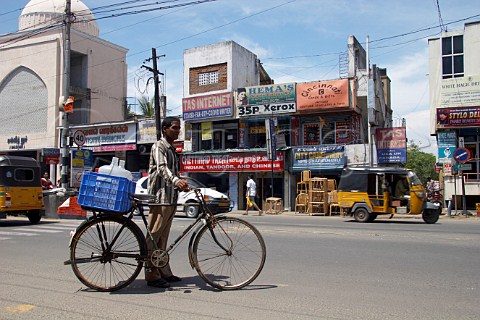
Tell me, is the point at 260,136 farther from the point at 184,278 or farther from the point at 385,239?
the point at 184,278

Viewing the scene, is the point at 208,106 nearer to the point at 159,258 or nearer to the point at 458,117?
the point at 458,117

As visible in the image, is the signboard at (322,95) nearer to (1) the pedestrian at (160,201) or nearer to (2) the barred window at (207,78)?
(2) the barred window at (207,78)

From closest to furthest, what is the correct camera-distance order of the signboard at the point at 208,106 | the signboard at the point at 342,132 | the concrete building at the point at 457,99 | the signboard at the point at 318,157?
the concrete building at the point at 457,99
the signboard at the point at 318,157
the signboard at the point at 342,132
the signboard at the point at 208,106

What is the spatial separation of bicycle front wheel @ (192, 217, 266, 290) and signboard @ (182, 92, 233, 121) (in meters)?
21.8

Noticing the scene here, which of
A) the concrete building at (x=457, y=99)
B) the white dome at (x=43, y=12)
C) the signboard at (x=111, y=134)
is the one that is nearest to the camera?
the concrete building at (x=457, y=99)

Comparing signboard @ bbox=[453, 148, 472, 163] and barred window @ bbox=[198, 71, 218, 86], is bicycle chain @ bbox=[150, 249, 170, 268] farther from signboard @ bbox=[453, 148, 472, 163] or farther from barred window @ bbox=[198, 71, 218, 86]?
barred window @ bbox=[198, 71, 218, 86]

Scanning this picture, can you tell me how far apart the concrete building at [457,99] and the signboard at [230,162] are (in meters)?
8.94

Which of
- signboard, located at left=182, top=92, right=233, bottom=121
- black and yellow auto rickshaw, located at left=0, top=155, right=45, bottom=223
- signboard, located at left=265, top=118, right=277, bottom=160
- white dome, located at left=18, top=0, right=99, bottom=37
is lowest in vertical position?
black and yellow auto rickshaw, located at left=0, top=155, right=45, bottom=223

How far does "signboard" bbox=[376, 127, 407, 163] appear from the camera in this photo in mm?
23891

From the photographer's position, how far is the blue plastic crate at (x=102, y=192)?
5176 mm

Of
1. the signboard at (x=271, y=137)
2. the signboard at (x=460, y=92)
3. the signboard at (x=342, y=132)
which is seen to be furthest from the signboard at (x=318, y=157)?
the signboard at (x=460, y=92)

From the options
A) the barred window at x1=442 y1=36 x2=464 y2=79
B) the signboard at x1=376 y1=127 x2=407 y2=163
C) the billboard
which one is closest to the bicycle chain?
the signboard at x1=376 y1=127 x2=407 y2=163

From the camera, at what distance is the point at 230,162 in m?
27.3

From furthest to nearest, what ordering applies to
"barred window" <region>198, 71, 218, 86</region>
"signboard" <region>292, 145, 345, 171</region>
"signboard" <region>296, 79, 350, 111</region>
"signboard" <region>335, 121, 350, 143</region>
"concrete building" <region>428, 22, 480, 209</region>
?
"barred window" <region>198, 71, 218, 86</region> → "signboard" <region>335, 121, 350, 143</region> → "signboard" <region>292, 145, 345, 171</region> → "concrete building" <region>428, 22, 480, 209</region> → "signboard" <region>296, 79, 350, 111</region>
